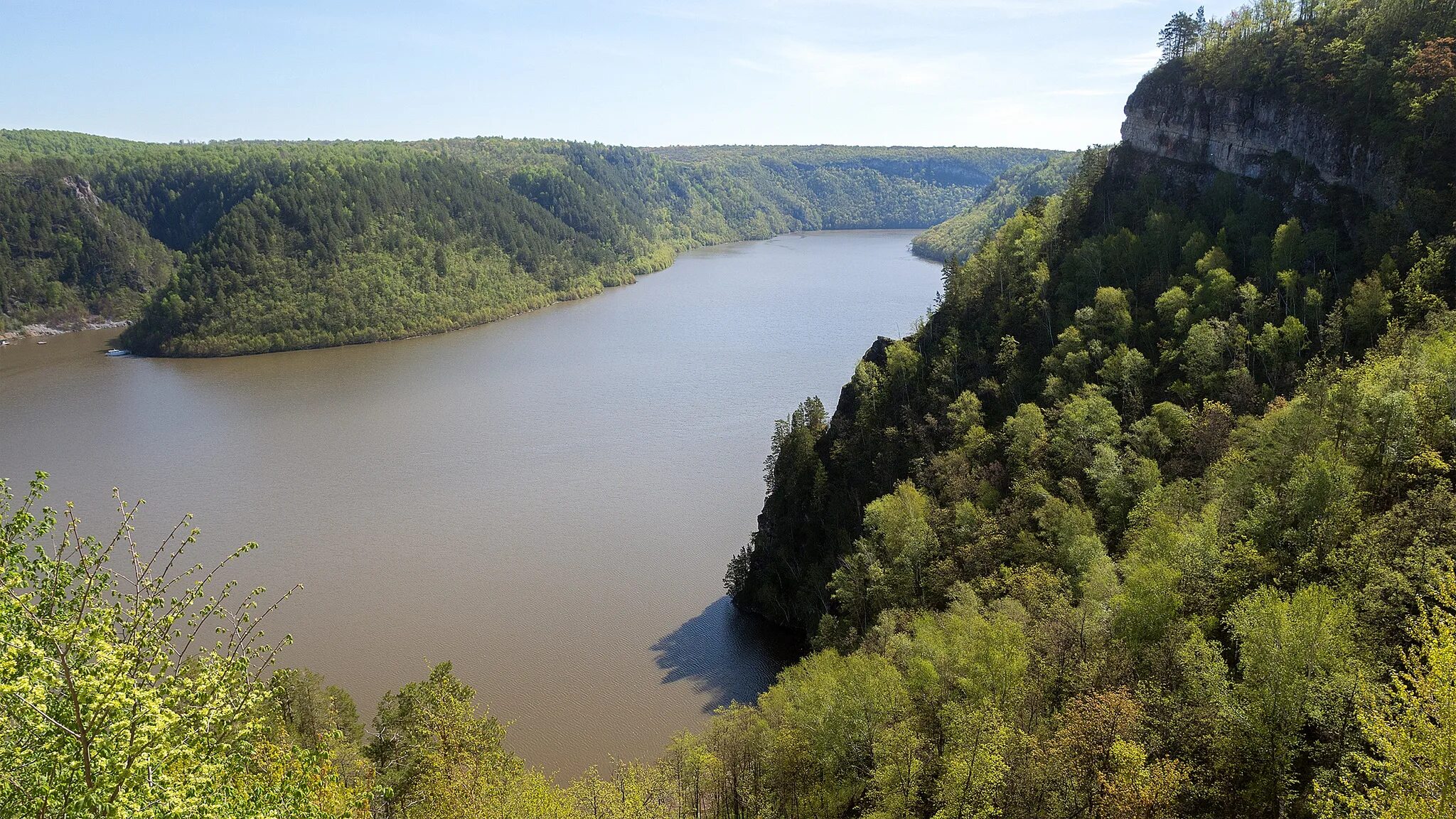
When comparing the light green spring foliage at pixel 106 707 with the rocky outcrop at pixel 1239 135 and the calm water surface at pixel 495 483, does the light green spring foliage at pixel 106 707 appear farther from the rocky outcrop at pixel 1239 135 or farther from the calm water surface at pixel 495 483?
the rocky outcrop at pixel 1239 135

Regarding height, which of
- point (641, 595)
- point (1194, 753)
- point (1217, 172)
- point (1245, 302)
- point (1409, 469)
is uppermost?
point (1217, 172)

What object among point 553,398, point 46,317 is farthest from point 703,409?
point 46,317

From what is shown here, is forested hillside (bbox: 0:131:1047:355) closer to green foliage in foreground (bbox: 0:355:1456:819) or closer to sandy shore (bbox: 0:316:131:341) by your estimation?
sandy shore (bbox: 0:316:131:341)

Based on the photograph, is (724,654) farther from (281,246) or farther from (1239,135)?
(281,246)

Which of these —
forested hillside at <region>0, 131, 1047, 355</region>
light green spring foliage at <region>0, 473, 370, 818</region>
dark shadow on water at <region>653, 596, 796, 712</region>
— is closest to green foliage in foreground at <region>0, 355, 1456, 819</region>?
light green spring foliage at <region>0, 473, 370, 818</region>

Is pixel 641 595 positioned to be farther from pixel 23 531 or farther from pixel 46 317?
pixel 46 317

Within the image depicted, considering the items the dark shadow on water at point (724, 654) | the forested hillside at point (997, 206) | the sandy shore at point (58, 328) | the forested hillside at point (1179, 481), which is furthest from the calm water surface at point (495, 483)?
the forested hillside at point (997, 206)
